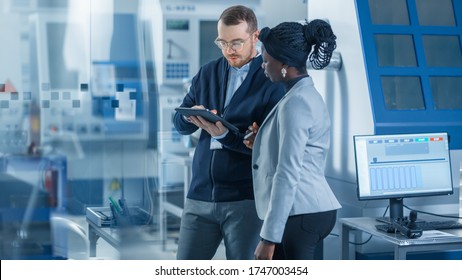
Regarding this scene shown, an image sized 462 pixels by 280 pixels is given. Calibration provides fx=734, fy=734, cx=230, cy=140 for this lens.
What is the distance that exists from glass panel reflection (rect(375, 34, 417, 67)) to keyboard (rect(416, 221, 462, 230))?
2.60 feet

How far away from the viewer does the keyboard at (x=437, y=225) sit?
10.4ft

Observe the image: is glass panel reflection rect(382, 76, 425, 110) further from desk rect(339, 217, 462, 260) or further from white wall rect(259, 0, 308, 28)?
A: white wall rect(259, 0, 308, 28)

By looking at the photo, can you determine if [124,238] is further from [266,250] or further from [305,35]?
[305,35]

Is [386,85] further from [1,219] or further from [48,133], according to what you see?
[1,219]

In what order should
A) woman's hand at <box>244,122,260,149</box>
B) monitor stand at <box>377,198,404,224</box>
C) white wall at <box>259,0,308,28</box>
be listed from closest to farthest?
woman's hand at <box>244,122,260,149</box>, monitor stand at <box>377,198,404,224</box>, white wall at <box>259,0,308,28</box>

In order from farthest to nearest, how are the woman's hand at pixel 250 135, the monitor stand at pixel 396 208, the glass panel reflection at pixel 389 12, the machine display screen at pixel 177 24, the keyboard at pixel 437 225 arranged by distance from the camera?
1. the machine display screen at pixel 177 24
2. the glass panel reflection at pixel 389 12
3. the monitor stand at pixel 396 208
4. the keyboard at pixel 437 225
5. the woman's hand at pixel 250 135

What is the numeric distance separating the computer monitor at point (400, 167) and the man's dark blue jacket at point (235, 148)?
81 centimetres

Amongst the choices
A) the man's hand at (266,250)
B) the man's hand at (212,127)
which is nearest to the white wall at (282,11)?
the man's hand at (212,127)

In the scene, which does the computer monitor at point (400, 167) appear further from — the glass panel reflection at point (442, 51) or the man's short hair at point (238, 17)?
the man's short hair at point (238, 17)

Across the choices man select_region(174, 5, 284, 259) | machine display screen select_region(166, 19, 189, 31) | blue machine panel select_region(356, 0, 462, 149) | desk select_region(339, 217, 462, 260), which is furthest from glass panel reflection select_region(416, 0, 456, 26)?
machine display screen select_region(166, 19, 189, 31)

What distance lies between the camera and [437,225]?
10.6 ft

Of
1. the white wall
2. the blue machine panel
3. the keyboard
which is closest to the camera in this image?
the keyboard

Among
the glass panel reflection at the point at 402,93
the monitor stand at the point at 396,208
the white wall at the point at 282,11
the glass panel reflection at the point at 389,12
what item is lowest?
the monitor stand at the point at 396,208

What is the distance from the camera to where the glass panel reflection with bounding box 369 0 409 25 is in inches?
140
